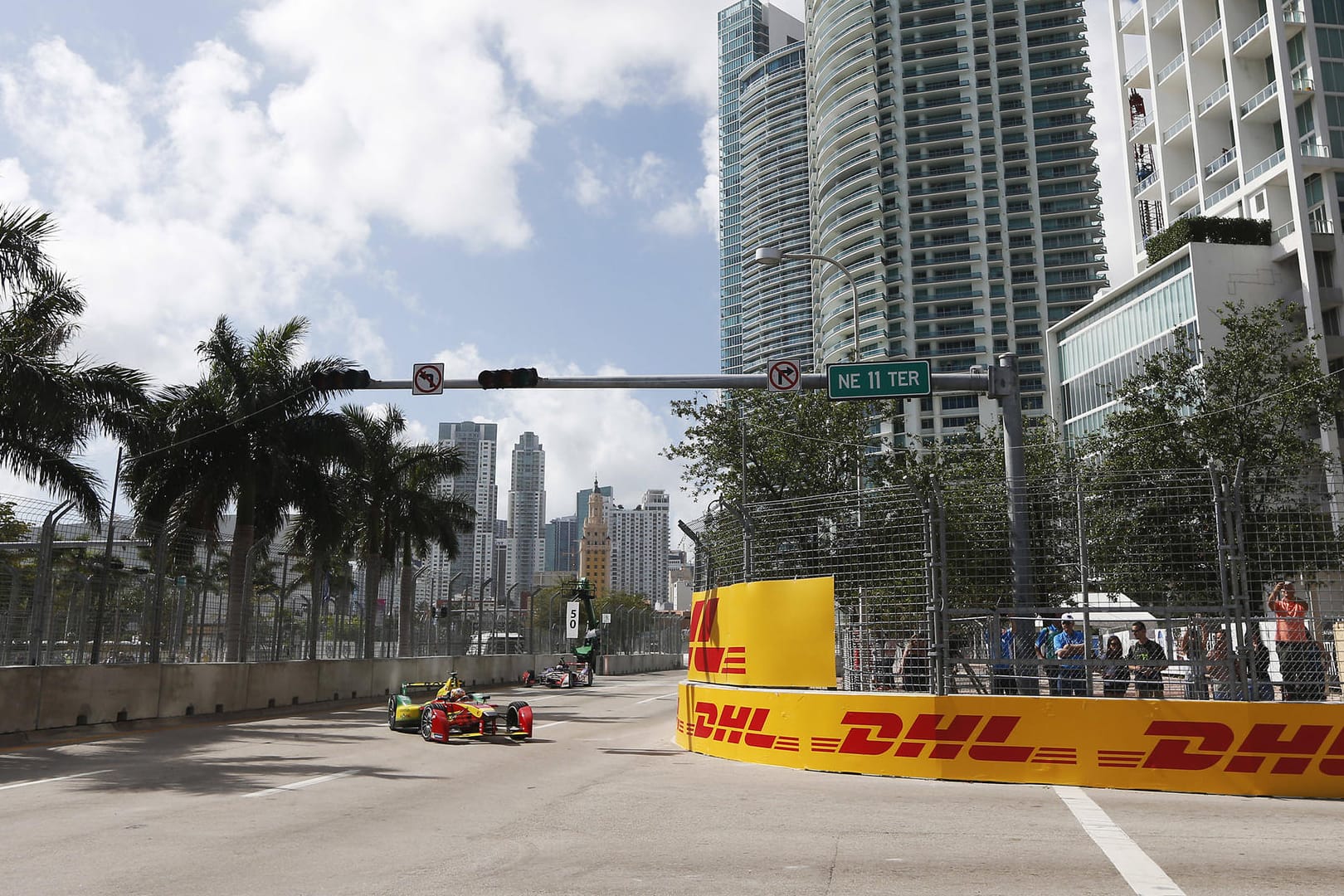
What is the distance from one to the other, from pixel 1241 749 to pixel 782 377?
761cm

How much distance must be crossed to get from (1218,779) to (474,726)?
1051 cm

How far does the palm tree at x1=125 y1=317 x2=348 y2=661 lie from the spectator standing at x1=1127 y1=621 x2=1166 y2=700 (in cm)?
1996

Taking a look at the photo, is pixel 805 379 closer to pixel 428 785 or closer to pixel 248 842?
pixel 428 785

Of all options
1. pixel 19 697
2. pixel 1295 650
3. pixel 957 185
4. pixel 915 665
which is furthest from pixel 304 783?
pixel 957 185

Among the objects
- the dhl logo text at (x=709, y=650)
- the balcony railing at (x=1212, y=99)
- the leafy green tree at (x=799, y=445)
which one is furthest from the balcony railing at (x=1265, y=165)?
the dhl logo text at (x=709, y=650)

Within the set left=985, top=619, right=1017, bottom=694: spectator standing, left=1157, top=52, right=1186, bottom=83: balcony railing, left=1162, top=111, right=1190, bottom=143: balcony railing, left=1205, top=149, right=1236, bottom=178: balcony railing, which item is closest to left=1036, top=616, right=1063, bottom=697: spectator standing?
left=985, top=619, right=1017, bottom=694: spectator standing

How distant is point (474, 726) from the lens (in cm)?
1700

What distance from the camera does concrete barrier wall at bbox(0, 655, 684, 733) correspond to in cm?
A: 1622

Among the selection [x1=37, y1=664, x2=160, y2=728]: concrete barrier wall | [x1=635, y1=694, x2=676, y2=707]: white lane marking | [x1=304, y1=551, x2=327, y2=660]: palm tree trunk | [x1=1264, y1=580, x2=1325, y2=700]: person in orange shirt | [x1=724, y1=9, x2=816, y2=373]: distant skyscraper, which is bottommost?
[x1=635, y1=694, x2=676, y2=707]: white lane marking

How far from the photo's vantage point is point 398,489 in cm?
4197

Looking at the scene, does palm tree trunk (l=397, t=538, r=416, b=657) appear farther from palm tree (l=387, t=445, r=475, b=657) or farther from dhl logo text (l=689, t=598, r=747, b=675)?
dhl logo text (l=689, t=598, r=747, b=675)

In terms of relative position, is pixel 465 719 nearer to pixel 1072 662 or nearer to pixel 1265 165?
pixel 1072 662

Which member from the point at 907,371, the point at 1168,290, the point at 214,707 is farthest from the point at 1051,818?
the point at 1168,290

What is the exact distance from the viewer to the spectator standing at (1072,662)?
11820mm
